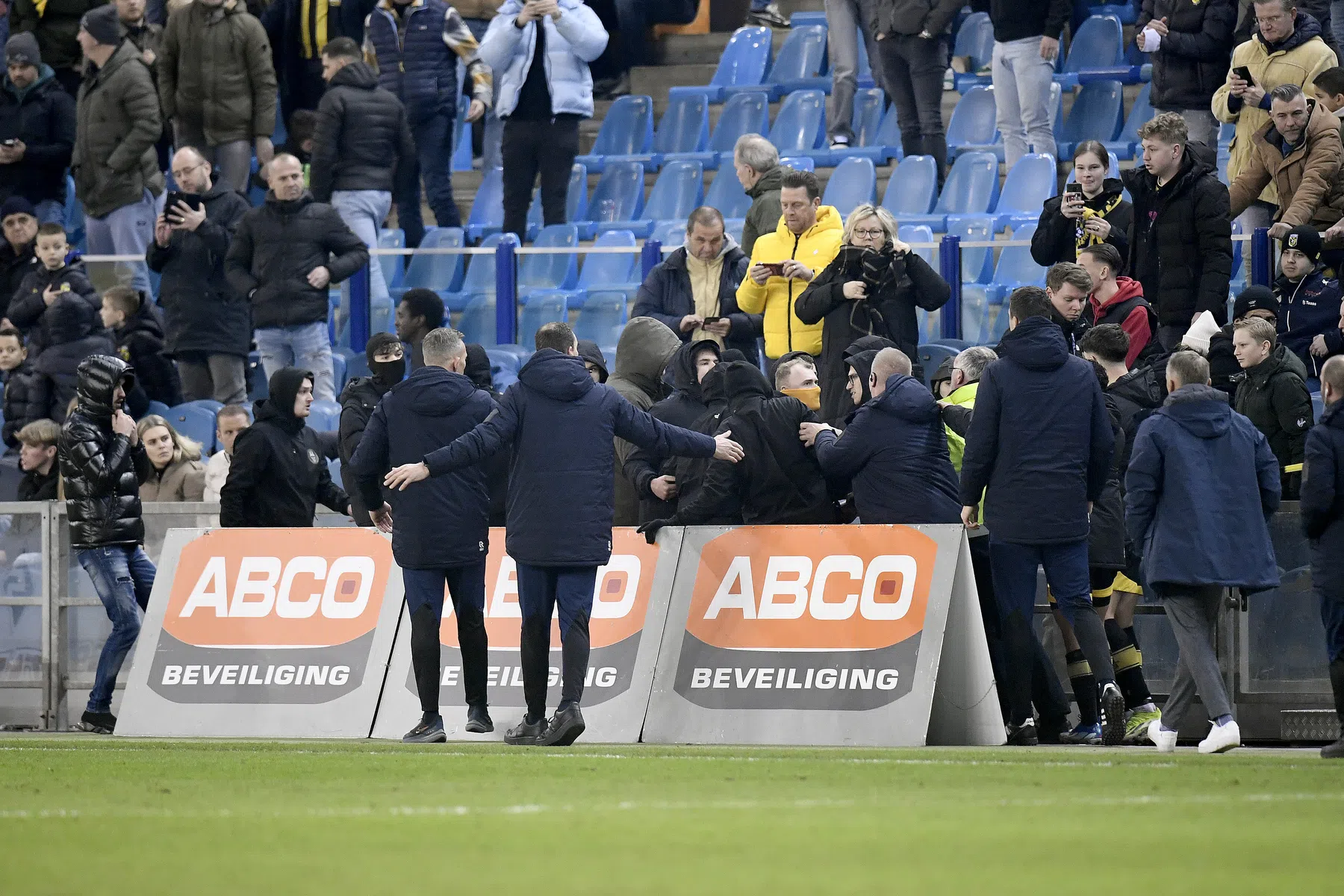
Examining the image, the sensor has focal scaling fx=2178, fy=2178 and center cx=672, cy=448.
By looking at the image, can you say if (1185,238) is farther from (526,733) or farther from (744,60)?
(744,60)

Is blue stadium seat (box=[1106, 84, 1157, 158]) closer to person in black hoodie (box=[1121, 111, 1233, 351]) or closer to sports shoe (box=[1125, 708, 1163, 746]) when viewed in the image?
person in black hoodie (box=[1121, 111, 1233, 351])

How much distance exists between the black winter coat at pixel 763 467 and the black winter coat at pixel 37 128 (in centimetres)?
906

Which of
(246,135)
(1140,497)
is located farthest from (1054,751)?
(246,135)

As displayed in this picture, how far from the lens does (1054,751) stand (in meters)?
9.62

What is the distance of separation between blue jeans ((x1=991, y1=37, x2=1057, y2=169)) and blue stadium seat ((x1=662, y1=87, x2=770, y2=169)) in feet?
9.39

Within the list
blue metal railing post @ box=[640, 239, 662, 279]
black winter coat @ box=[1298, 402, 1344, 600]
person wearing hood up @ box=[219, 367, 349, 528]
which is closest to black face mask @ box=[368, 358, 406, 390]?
person wearing hood up @ box=[219, 367, 349, 528]

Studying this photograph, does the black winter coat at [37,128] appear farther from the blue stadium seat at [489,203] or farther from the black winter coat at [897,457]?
the black winter coat at [897,457]

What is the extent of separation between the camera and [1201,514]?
31.3ft

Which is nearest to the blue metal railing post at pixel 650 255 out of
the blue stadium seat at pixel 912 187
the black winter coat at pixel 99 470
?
the blue stadium seat at pixel 912 187

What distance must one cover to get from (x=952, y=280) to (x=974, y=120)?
408cm

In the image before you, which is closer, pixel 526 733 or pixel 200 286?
pixel 526 733

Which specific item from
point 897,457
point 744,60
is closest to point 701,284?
point 897,457

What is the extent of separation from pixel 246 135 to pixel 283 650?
7.00 metres

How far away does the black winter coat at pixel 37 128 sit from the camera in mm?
17922
